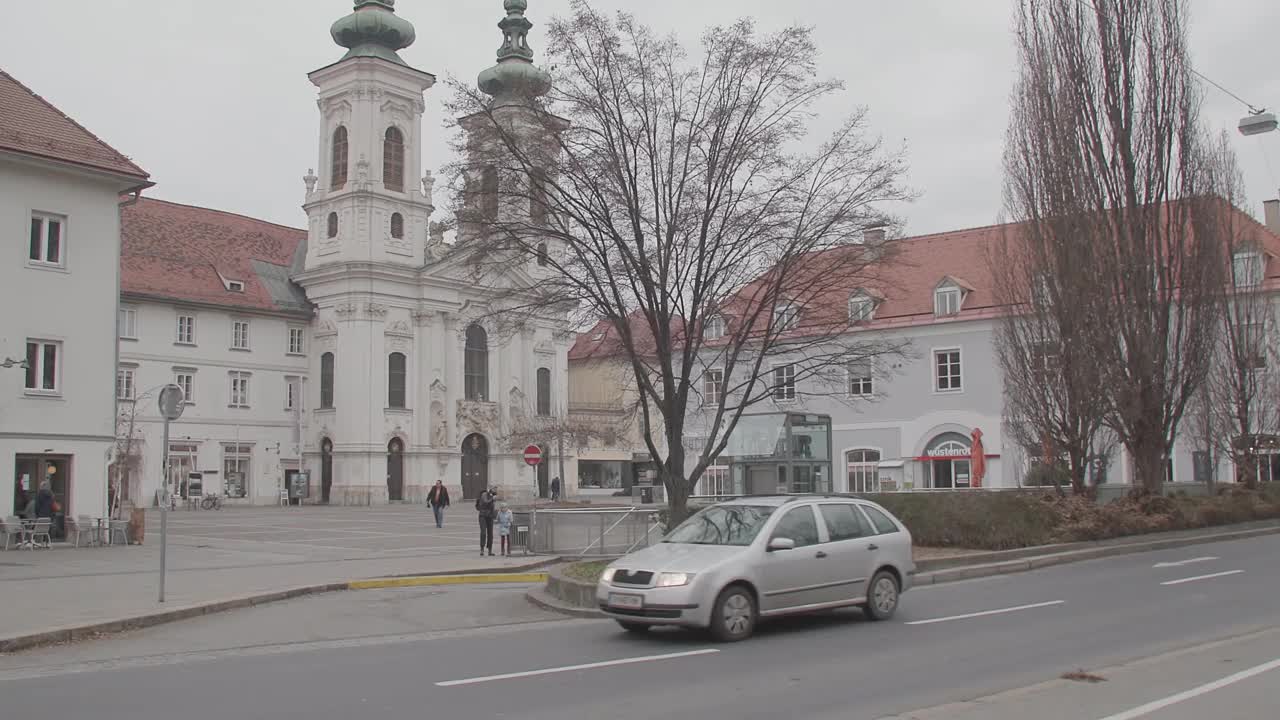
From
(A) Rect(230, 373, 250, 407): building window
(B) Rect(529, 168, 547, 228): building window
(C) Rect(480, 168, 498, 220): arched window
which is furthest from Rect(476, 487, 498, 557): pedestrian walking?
(A) Rect(230, 373, 250, 407): building window

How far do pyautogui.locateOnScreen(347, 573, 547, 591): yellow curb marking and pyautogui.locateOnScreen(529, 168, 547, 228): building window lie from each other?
6378 millimetres

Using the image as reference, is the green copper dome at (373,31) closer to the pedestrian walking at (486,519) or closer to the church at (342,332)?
the church at (342,332)

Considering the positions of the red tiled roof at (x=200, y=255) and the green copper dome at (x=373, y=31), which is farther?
the green copper dome at (x=373, y=31)

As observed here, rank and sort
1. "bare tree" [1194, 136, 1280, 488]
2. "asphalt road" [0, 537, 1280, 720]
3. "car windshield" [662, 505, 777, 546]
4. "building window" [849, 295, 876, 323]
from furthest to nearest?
"bare tree" [1194, 136, 1280, 488]
"building window" [849, 295, 876, 323]
"car windshield" [662, 505, 777, 546]
"asphalt road" [0, 537, 1280, 720]

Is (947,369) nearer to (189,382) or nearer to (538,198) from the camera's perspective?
(538,198)

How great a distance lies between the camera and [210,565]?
22.4 m

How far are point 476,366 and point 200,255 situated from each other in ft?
57.8

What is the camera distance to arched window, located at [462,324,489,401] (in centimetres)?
7312

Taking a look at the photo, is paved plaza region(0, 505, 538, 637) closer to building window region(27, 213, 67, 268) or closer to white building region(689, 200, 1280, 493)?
building window region(27, 213, 67, 268)

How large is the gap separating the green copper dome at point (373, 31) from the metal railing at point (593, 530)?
4986 centimetres

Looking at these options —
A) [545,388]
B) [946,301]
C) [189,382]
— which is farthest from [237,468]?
[946,301]

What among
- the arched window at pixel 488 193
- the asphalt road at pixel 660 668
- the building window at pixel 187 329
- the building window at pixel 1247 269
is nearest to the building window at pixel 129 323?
the building window at pixel 187 329

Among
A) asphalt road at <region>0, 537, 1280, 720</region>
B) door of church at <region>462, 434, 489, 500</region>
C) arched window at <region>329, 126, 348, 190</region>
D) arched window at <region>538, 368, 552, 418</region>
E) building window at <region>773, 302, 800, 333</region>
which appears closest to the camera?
asphalt road at <region>0, 537, 1280, 720</region>

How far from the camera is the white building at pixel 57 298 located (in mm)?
27844
